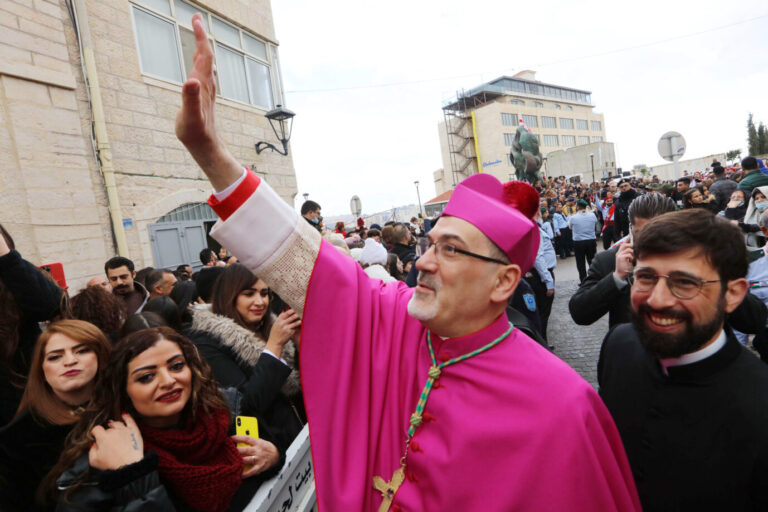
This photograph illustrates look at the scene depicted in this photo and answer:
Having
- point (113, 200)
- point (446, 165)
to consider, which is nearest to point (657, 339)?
point (113, 200)

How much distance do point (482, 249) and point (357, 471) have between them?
741 millimetres

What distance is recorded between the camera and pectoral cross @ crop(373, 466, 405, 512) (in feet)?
3.86

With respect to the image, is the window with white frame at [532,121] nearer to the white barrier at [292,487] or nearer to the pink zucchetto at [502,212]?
the white barrier at [292,487]

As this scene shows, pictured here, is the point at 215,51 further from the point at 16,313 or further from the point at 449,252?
the point at 449,252

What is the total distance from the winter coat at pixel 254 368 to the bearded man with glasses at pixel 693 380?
63.6 inches

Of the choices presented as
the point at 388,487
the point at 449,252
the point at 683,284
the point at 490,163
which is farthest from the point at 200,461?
the point at 490,163

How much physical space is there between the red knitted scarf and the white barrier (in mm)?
170

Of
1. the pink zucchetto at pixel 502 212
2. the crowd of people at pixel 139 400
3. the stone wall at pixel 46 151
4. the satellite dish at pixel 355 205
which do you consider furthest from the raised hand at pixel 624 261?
the satellite dish at pixel 355 205

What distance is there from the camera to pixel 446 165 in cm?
5916

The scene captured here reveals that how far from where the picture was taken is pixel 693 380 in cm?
139

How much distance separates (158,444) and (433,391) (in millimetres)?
1107

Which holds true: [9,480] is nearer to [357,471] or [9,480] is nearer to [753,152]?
[357,471]

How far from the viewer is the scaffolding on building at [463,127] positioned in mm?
55969

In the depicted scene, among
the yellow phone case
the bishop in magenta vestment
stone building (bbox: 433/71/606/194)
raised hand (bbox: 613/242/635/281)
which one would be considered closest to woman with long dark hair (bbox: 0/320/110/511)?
the yellow phone case
